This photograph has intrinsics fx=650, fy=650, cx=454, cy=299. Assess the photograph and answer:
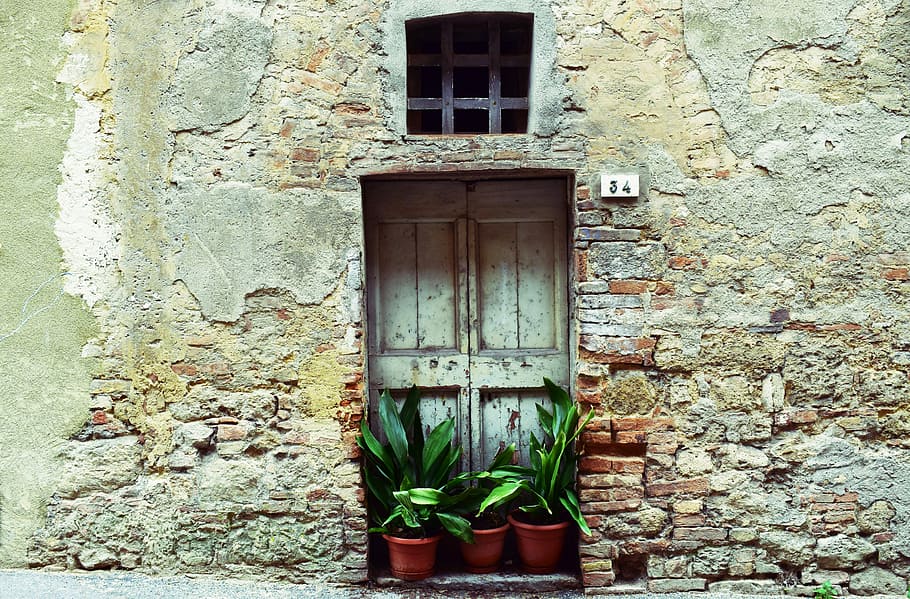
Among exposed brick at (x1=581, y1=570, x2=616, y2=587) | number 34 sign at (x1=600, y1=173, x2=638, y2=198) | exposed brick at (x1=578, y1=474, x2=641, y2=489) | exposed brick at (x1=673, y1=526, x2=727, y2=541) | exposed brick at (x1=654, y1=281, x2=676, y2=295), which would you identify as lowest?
exposed brick at (x1=581, y1=570, x2=616, y2=587)

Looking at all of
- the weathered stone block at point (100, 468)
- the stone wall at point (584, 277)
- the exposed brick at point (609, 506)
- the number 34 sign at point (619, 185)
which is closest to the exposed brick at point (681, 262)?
the stone wall at point (584, 277)

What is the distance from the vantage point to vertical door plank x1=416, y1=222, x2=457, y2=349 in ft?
10.8

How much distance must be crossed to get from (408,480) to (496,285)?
1044 millimetres

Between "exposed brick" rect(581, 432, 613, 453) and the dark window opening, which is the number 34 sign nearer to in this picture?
the dark window opening

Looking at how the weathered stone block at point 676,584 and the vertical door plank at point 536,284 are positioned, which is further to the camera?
the vertical door plank at point 536,284

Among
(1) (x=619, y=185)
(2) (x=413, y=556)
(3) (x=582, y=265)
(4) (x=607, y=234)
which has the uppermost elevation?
(1) (x=619, y=185)

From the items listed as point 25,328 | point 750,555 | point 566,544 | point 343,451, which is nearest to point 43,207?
point 25,328

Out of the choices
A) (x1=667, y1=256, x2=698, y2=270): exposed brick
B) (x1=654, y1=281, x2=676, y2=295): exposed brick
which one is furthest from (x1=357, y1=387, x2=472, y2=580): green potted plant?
(x1=667, y1=256, x2=698, y2=270): exposed brick

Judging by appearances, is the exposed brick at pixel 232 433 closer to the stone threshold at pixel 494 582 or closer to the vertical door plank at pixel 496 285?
the stone threshold at pixel 494 582

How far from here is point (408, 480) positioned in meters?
2.95

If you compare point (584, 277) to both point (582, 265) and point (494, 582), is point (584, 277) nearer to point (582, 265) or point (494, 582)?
point (582, 265)

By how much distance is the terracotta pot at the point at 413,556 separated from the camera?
2992 millimetres

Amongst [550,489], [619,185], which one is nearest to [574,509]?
[550,489]

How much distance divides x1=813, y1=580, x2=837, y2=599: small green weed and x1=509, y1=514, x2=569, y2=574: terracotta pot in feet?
3.80
